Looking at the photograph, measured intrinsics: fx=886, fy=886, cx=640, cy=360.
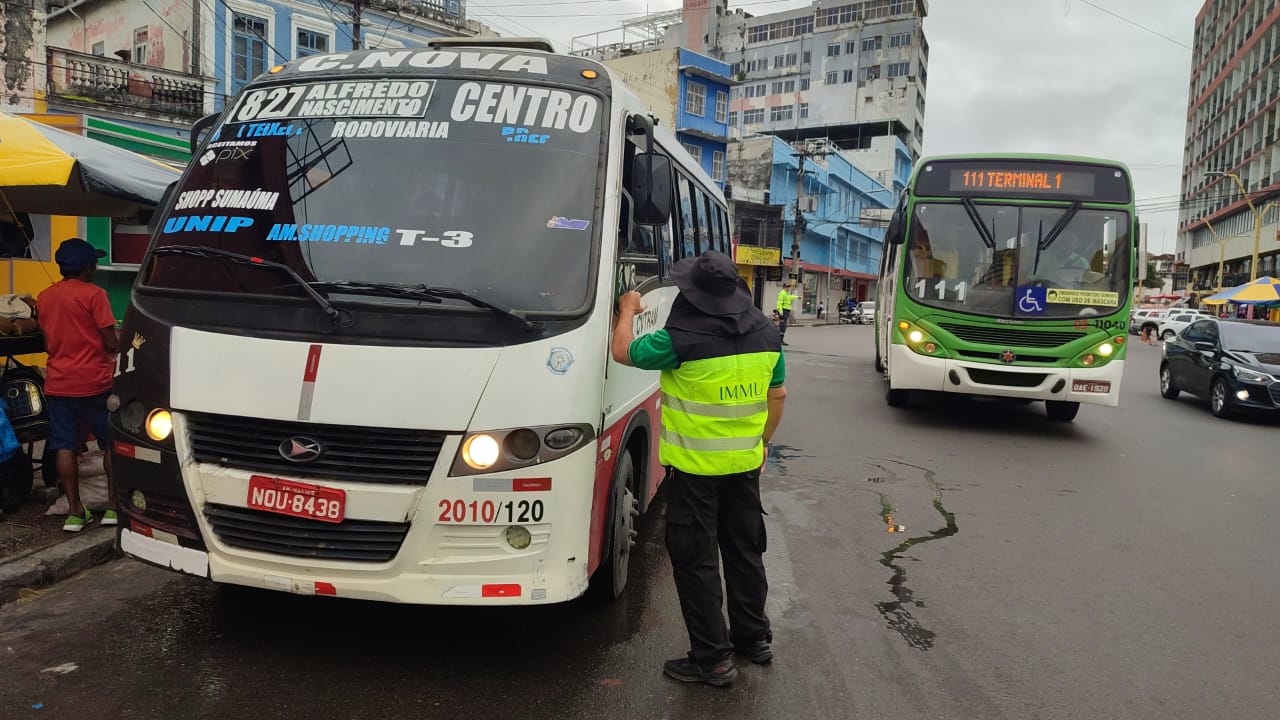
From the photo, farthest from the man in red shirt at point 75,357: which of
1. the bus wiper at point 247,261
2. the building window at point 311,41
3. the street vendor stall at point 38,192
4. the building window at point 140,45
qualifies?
the building window at point 140,45

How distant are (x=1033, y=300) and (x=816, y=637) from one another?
6943mm

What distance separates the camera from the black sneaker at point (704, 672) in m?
3.62

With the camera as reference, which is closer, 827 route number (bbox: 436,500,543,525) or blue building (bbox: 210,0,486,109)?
827 route number (bbox: 436,500,543,525)

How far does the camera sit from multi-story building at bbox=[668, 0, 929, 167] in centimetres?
7519

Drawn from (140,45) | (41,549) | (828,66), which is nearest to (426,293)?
(41,549)

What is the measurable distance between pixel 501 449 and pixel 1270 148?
2628 inches

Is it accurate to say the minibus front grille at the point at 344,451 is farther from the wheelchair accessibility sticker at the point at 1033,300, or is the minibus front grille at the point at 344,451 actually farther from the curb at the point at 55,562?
the wheelchair accessibility sticker at the point at 1033,300

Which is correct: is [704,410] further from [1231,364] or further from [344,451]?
[1231,364]

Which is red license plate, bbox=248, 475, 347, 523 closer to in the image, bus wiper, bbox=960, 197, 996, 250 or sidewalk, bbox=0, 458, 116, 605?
sidewalk, bbox=0, 458, 116, 605

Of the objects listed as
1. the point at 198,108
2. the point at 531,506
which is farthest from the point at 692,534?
the point at 198,108

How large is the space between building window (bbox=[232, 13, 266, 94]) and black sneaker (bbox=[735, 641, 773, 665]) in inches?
932

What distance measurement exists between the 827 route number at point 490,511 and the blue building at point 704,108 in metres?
40.6

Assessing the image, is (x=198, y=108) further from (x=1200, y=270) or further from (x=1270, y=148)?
(x=1200, y=270)

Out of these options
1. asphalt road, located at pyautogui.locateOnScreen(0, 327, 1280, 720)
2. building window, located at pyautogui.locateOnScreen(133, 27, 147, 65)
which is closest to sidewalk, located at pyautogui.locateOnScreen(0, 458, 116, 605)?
asphalt road, located at pyautogui.locateOnScreen(0, 327, 1280, 720)
